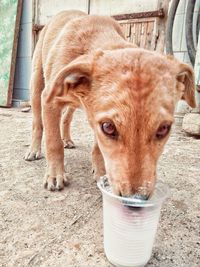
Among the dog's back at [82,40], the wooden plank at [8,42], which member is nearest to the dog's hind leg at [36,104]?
the dog's back at [82,40]

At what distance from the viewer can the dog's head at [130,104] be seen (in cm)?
166

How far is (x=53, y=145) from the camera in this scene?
112 inches

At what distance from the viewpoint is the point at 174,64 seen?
218 centimetres

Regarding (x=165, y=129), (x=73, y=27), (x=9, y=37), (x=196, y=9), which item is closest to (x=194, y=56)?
(x=196, y=9)

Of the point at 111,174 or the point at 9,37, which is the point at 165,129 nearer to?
the point at 111,174

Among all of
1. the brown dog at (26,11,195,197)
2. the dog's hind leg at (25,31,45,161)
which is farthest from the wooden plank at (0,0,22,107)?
the brown dog at (26,11,195,197)

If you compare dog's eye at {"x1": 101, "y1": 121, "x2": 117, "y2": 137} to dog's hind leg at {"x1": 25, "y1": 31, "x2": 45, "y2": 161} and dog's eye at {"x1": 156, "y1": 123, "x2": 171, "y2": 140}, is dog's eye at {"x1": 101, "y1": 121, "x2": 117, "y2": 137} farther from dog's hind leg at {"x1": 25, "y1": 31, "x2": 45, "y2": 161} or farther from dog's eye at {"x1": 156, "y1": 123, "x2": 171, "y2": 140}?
dog's hind leg at {"x1": 25, "y1": 31, "x2": 45, "y2": 161}

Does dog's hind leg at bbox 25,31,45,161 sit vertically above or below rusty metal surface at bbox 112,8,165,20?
below

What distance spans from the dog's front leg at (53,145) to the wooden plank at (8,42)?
22.4 feet

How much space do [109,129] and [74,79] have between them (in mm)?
573

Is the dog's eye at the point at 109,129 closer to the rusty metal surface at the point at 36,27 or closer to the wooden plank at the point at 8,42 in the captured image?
the wooden plank at the point at 8,42

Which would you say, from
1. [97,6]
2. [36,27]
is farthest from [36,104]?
[36,27]

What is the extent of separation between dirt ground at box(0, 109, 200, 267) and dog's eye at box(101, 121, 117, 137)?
737 mm

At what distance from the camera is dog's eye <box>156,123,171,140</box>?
70.2 inches
